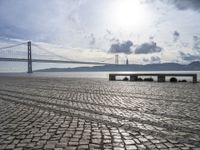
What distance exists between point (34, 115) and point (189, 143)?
13.9 feet

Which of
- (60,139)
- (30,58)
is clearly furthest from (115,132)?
(30,58)

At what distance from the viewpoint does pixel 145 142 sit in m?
4.21

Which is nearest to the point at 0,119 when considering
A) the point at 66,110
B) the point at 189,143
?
the point at 66,110

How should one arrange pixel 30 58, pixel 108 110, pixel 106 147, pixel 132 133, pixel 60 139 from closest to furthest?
pixel 106 147 → pixel 60 139 → pixel 132 133 → pixel 108 110 → pixel 30 58

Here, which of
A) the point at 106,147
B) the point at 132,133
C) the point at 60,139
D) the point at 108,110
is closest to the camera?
the point at 106,147

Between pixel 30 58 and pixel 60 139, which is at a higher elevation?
pixel 30 58

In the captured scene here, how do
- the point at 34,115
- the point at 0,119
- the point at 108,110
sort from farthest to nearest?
the point at 108,110 < the point at 34,115 < the point at 0,119

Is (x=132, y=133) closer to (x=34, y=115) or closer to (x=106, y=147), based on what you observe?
(x=106, y=147)

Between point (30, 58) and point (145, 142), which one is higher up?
point (30, 58)

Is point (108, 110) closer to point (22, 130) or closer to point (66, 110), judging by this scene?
point (66, 110)

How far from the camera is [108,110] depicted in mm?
7441

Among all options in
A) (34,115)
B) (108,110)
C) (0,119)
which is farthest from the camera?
(108,110)

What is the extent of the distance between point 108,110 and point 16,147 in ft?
12.5

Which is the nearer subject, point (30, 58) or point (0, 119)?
point (0, 119)
